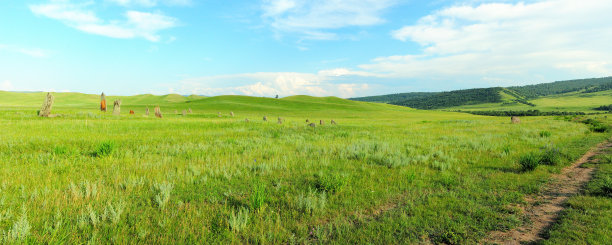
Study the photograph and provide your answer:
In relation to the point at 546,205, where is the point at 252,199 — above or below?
above

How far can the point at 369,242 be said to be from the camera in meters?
3.59

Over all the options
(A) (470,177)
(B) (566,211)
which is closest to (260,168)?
(A) (470,177)

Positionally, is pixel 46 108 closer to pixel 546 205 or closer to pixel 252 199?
pixel 252 199

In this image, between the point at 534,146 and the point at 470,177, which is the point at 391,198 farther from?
the point at 534,146

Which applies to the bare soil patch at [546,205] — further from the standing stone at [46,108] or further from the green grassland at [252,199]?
the standing stone at [46,108]

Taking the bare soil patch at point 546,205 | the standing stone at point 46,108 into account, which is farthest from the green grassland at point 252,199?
the standing stone at point 46,108

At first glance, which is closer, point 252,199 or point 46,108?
point 252,199

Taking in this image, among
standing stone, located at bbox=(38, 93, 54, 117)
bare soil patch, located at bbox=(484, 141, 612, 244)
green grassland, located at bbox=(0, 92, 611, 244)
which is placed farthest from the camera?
standing stone, located at bbox=(38, 93, 54, 117)

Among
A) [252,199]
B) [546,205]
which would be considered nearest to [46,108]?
[252,199]

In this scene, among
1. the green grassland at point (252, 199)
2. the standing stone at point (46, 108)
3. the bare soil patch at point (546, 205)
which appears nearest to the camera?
the green grassland at point (252, 199)

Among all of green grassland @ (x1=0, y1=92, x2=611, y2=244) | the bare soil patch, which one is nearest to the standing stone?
green grassland @ (x1=0, y1=92, x2=611, y2=244)

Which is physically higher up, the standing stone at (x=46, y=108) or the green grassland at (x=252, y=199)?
the standing stone at (x=46, y=108)

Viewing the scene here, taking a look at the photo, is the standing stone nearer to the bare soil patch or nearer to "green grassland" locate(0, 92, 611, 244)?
"green grassland" locate(0, 92, 611, 244)

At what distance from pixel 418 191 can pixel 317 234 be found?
324 cm
